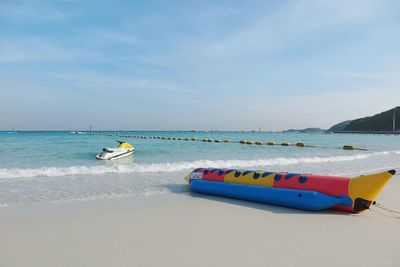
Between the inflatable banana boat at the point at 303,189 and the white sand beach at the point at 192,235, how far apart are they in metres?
0.19

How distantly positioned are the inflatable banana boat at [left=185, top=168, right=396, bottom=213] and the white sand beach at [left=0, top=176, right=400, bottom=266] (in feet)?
0.64

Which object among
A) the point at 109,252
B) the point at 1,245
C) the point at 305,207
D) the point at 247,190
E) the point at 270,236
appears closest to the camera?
the point at 109,252

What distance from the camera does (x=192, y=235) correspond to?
4.15 metres

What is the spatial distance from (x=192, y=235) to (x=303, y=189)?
2.57 meters

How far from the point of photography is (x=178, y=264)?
3229mm

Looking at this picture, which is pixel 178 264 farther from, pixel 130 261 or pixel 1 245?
pixel 1 245

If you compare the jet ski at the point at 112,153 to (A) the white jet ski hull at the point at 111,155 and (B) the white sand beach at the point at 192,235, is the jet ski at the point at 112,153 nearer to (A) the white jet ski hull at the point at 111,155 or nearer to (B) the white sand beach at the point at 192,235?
(A) the white jet ski hull at the point at 111,155

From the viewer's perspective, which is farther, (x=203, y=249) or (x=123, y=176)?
(x=123, y=176)

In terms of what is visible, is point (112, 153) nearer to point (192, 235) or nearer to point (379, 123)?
point (192, 235)

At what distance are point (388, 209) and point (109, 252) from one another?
4.99 metres

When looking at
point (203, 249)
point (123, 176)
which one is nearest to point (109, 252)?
point (203, 249)

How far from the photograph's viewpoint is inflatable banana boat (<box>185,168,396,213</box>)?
514 cm

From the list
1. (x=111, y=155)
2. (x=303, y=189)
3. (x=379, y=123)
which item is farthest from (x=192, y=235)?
(x=379, y=123)

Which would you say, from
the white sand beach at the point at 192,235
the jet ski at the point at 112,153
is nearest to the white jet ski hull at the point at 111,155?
the jet ski at the point at 112,153
